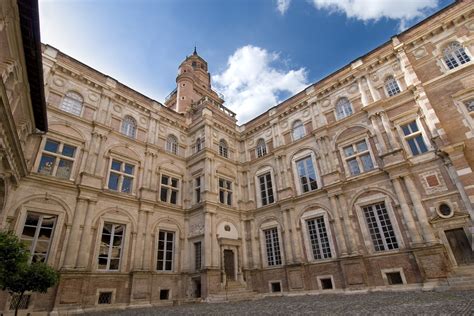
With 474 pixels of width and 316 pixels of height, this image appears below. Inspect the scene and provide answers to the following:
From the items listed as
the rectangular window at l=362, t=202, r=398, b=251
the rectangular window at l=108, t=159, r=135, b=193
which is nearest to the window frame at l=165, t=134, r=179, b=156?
the rectangular window at l=108, t=159, r=135, b=193

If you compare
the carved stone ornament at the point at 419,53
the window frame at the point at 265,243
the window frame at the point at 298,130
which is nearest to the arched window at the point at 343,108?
the window frame at the point at 298,130

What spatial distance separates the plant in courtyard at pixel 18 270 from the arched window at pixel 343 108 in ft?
62.7

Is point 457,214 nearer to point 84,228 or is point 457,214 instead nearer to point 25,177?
point 84,228

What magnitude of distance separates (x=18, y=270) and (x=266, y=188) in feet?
53.7

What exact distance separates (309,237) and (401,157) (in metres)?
7.53

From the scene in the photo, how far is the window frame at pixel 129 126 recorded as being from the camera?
19.5 metres

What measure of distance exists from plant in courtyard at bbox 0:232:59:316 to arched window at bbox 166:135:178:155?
42.5 ft

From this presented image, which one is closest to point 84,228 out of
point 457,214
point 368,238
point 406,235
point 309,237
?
point 309,237

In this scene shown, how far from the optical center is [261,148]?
23.8 m

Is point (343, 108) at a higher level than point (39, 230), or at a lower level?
higher

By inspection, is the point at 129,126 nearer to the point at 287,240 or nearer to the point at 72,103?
the point at 72,103

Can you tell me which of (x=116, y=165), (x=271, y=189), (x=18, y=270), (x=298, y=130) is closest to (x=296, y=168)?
(x=271, y=189)

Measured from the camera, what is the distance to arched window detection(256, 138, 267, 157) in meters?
23.4

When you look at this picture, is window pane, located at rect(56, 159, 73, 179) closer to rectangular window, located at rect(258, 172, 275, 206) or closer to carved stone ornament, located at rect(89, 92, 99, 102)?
carved stone ornament, located at rect(89, 92, 99, 102)
